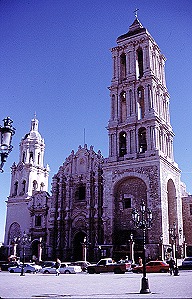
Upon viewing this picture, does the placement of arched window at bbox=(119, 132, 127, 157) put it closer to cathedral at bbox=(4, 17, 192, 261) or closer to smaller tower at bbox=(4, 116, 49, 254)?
cathedral at bbox=(4, 17, 192, 261)

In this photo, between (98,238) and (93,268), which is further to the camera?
(98,238)

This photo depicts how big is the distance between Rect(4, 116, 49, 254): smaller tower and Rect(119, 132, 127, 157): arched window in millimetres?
15196

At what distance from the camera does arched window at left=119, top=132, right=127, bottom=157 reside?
4299cm

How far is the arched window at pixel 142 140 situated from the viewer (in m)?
42.1

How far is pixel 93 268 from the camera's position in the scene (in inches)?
1180

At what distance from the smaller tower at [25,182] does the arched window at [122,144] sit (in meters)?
15.2

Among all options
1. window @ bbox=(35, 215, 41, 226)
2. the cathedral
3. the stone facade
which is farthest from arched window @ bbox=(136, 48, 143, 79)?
window @ bbox=(35, 215, 41, 226)

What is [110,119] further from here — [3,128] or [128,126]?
[3,128]

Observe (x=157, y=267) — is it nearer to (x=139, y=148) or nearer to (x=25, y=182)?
(x=139, y=148)

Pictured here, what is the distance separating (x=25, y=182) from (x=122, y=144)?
1919 centimetres

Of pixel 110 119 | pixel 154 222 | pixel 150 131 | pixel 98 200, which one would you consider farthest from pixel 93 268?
pixel 110 119

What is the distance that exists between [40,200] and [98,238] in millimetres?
12572

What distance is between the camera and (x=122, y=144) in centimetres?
4375

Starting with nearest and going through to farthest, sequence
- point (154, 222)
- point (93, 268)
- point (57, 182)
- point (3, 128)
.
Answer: point (3, 128) → point (93, 268) → point (154, 222) → point (57, 182)
